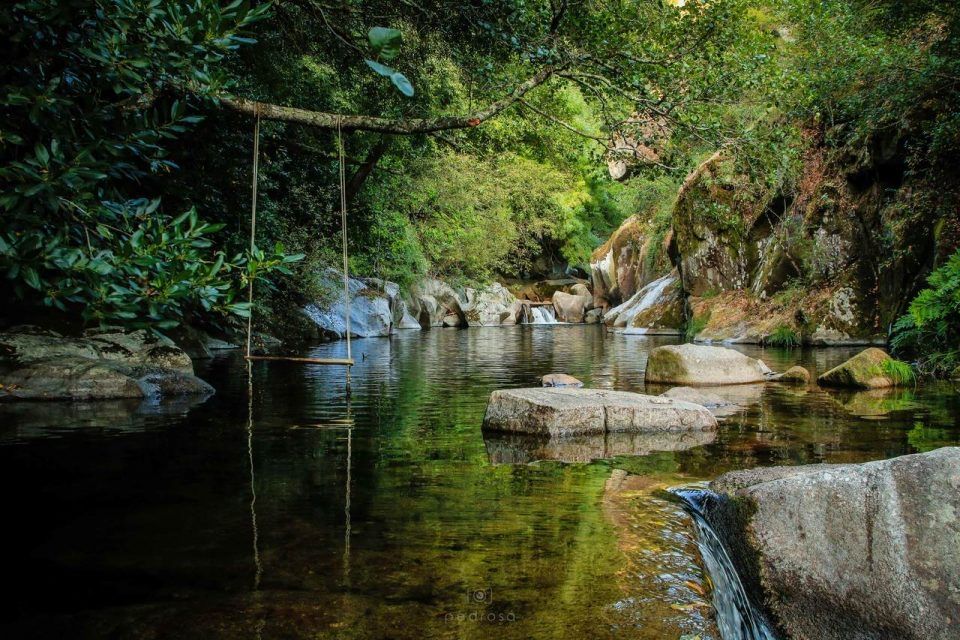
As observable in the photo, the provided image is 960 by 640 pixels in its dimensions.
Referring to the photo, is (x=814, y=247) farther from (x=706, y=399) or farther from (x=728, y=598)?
(x=728, y=598)

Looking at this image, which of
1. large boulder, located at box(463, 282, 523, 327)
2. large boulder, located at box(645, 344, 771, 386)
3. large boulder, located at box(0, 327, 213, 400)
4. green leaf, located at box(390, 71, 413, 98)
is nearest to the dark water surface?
large boulder, located at box(0, 327, 213, 400)

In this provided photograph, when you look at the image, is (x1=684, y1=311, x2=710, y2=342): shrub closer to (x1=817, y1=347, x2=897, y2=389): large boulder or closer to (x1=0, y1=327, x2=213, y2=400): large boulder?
(x1=817, y1=347, x2=897, y2=389): large boulder

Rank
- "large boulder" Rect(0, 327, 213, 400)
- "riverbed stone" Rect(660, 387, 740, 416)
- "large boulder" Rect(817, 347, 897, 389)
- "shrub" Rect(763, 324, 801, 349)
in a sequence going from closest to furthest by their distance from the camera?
Result: "riverbed stone" Rect(660, 387, 740, 416)
"large boulder" Rect(0, 327, 213, 400)
"large boulder" Rect(817, 347, 897, 389)
"shrub" Rect(763, 324, 801, 349)

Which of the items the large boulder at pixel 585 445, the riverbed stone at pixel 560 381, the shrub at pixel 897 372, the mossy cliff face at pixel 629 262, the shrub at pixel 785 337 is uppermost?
the mossy cliff face at pixel 629 262

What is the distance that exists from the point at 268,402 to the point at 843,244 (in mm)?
17223

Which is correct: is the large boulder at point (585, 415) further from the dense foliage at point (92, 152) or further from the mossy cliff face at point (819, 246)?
the mossy cliff face at point (819, 246)

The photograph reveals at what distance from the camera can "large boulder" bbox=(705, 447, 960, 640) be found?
3.06 metres

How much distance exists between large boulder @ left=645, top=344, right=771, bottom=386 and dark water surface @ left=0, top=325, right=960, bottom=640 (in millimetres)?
2449

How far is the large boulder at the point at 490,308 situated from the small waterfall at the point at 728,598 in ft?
114

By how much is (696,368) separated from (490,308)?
1128 inches

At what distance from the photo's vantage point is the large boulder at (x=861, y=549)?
3059 millimetres

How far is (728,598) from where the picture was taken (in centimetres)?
372

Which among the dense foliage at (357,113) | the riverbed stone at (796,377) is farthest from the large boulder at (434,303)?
the riverbed stone at (796,377)

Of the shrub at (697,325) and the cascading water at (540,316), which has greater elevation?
the cascading water at (540,316)
